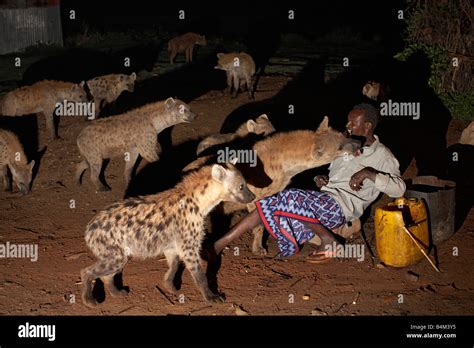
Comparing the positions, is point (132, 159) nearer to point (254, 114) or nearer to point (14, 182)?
point (14, 182)

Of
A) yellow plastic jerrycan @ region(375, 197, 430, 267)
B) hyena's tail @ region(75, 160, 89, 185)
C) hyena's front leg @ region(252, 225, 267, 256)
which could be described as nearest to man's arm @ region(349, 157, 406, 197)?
yellow plastic jerrycan @ region(375, 197, 430, 267)

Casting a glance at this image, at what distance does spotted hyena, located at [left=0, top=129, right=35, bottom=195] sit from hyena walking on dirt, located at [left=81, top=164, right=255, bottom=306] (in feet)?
7.62

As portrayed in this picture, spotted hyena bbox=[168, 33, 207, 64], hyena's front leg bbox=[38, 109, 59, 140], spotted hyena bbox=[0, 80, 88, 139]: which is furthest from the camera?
spotted hyena bbox=[168, 33, 207, 64]

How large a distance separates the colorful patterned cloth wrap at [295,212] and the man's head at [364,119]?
20.4 inches

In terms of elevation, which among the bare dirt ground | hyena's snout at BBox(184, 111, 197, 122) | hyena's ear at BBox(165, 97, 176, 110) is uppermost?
hyena's ear at BBox(165, 97, 176, 110)

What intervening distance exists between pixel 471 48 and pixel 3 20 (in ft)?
30.9

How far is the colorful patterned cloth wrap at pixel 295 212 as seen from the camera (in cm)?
398

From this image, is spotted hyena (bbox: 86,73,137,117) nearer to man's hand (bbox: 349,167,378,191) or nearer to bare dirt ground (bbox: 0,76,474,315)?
bare dirt ground (bbox: 0,76,474,315)

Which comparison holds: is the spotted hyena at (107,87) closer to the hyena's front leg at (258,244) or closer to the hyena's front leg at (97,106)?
the hyena's front leg at (97,106)

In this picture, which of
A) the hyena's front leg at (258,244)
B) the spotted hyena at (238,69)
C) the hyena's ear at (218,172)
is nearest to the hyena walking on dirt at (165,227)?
the hyena's ear at (218,172)

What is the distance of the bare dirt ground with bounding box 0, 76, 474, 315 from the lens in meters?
3.65

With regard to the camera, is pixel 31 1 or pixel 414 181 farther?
pixel 31 1

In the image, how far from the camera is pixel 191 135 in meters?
6.68

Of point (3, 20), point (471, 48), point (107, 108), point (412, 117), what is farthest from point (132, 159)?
point (3, 20)
